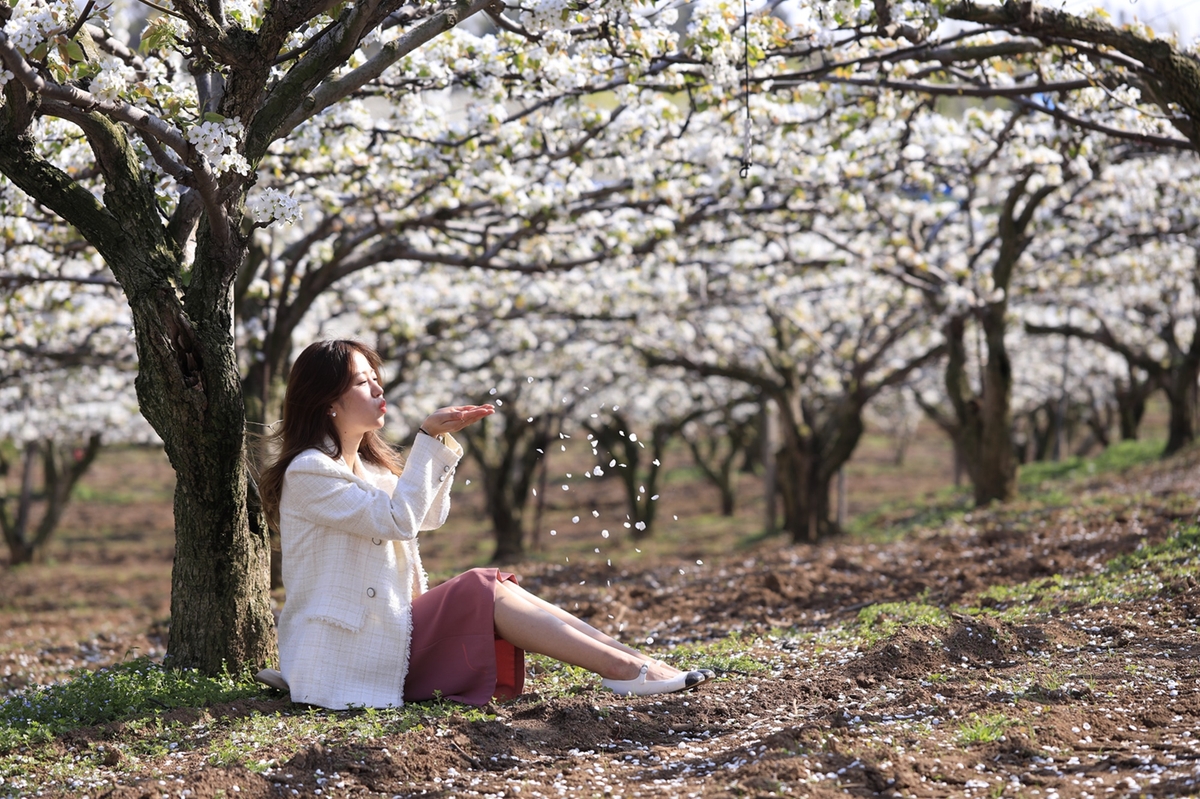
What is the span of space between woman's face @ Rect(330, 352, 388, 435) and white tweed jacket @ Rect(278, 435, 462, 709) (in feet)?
0.59

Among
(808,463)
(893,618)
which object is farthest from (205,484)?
(808,463)

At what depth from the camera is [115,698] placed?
4.72 m

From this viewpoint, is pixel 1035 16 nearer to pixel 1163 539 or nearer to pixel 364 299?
pixel 1163 539

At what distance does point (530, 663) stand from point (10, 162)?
3.43 metres

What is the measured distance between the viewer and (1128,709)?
13.3ft

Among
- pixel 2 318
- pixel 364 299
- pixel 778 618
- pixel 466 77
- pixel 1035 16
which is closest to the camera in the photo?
pixel 1035 16

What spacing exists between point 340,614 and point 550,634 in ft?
2.85

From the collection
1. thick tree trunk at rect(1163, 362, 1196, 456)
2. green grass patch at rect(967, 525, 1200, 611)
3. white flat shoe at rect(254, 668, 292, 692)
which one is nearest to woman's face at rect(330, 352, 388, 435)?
white flat shoe at rect(254, 668, 292, 692)

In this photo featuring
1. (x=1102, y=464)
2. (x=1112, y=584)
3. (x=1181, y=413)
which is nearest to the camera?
(x=1112, y=584)

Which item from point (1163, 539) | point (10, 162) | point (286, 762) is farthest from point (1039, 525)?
point (10, 162)

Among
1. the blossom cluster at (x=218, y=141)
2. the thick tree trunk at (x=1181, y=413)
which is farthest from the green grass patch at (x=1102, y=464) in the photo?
the blossom cluster at (x=218, y=141)

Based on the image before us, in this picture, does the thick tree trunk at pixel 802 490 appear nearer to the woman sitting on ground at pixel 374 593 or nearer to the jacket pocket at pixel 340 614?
the woman sitting on ground at pixel 374 593

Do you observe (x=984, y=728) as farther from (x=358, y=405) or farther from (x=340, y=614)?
(x=358, y=405)

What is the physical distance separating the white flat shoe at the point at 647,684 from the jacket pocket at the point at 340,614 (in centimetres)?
111
